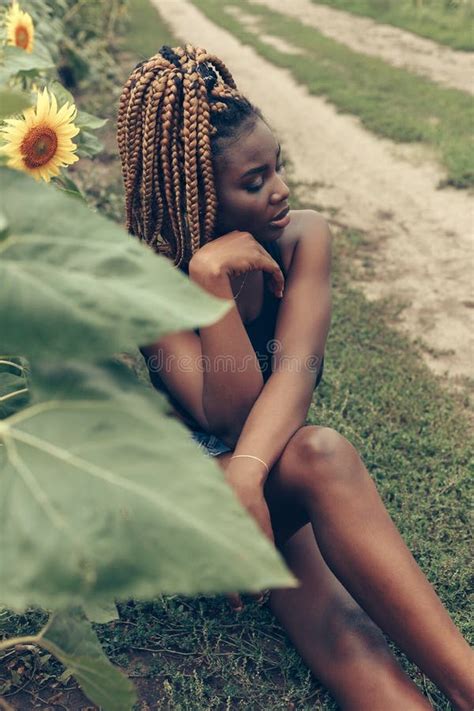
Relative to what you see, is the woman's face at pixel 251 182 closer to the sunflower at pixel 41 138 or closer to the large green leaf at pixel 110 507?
the sunflower at pixel 41 138

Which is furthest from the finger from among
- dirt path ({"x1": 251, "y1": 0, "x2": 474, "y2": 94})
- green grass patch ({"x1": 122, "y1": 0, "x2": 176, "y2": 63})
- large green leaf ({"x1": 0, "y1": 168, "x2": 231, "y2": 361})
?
green grass patch ({"x1": 122, "y1": 0, "x2": 176, "y2": 63})

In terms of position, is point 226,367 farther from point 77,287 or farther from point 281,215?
point 77,287

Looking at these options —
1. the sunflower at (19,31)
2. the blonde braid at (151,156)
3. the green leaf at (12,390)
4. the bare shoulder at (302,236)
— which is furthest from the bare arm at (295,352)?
the sunflower at (19,31)

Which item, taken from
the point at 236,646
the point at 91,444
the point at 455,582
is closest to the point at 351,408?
the point at 455,582

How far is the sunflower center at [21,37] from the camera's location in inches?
101

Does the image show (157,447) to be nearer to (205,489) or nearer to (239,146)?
(205,489)

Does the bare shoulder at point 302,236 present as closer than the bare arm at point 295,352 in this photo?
No

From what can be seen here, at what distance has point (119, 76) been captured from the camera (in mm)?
7859

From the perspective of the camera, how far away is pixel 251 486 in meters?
1.95

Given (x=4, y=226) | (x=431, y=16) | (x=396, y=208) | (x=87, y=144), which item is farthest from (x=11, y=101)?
(x=431, y=16)

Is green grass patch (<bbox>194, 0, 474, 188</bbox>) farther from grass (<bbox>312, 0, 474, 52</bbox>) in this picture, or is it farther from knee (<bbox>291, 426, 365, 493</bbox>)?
knee (<bbox>291, 426, 365, 493</bbox>)

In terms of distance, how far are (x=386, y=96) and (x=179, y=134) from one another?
5407 mm

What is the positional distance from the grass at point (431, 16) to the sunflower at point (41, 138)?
753 cm

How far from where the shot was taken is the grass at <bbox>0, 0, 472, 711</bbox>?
2.02 metres
